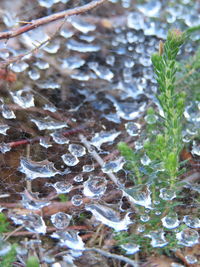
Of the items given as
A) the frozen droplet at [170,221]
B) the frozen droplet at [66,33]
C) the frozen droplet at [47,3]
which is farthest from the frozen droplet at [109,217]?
the frozen droplet at [47,3]

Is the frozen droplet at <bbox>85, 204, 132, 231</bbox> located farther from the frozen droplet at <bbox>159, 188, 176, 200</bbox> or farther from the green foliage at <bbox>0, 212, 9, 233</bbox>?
the green foliage at <bbox>0, 212, 9, 233</bbox>

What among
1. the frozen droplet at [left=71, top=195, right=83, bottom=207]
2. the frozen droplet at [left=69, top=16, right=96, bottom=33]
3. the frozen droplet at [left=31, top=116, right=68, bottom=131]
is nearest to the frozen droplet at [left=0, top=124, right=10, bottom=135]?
the frozen droplet at [left=31, top=116, right=68, bottom=131]

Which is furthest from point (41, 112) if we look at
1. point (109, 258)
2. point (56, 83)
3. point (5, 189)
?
point (109, 258)

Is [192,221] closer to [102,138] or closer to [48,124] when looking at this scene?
[102,138]

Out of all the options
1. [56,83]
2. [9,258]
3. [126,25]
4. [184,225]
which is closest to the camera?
[9,258]

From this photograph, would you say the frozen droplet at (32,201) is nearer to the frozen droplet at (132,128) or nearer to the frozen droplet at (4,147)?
the frozen droplet at (4,147)

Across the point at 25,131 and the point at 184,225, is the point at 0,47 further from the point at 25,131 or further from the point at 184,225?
the point at 184,225
